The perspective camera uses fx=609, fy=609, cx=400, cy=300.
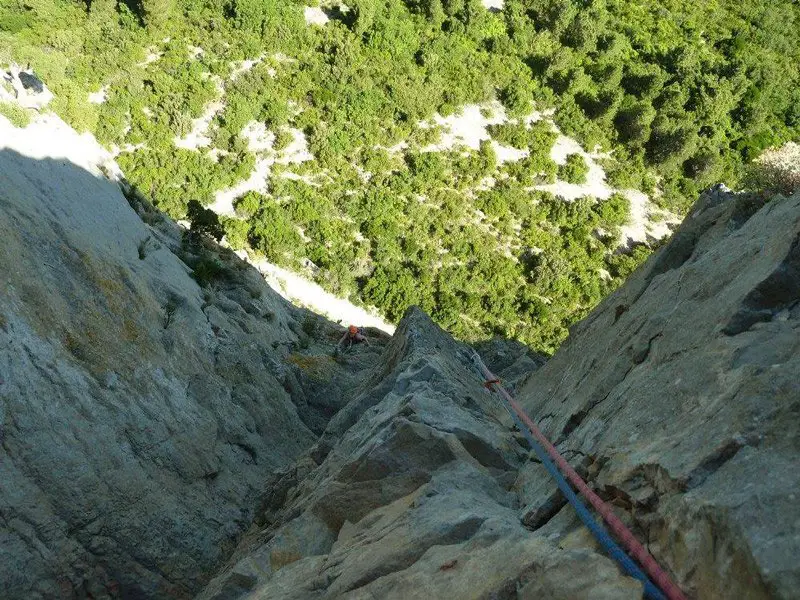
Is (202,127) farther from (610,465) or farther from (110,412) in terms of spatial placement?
(610,465)

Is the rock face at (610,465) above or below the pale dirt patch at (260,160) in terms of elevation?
below

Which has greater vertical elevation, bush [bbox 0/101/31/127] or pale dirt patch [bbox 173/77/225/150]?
pale dirt patch [bbox 173/77/225/150]

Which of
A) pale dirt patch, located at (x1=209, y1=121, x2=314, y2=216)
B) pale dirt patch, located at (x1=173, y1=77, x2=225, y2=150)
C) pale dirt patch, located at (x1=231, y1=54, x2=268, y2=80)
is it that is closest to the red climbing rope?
pale dirt patch, located at (x1=209, y1=121, x2=314, y2=216)

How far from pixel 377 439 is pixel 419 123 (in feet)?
110

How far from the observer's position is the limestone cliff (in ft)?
15.1

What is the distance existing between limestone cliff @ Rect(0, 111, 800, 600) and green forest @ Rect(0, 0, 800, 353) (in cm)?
1749

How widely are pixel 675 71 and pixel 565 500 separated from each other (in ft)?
156

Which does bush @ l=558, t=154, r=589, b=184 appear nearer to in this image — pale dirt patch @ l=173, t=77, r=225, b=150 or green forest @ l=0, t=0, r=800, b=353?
green forest @ l=0, t=0, r=800, b=353

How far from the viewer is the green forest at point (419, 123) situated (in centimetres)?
3319

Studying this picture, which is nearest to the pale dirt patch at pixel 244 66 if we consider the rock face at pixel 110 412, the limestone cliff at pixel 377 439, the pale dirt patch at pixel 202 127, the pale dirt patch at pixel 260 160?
the pale dirt patch at pixel 202 127

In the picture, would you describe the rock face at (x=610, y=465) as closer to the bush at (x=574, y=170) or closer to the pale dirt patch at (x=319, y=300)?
the pale dirt patch at (x=319, y=300)

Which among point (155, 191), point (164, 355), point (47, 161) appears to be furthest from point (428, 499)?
point (155, 191)

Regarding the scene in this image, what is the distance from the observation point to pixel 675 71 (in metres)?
45.5

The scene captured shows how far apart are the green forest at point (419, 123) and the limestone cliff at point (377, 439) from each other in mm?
17493
